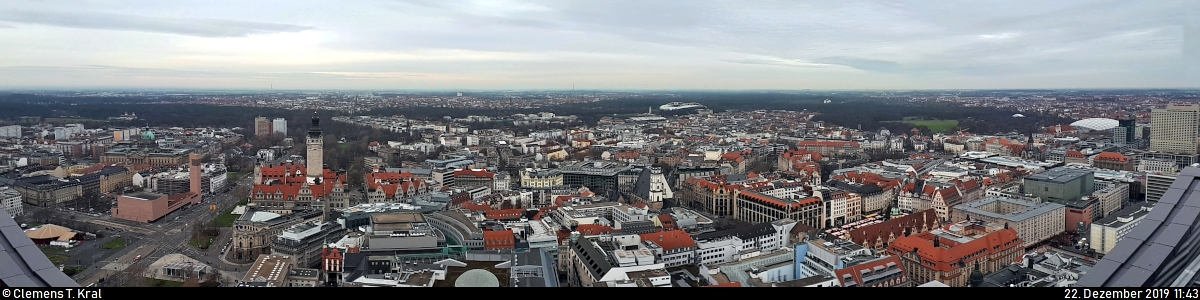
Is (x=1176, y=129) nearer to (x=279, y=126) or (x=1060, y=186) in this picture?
(x=1060, y=186)

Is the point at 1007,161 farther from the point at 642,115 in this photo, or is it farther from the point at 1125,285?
the point at 642,115

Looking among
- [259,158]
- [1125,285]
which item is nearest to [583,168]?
[259,158]

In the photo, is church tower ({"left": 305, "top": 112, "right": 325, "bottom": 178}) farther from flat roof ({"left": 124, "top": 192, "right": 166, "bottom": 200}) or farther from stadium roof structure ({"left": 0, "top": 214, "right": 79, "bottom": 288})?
stadium roof structure ({"left": 0, "top": 214, "right": 79, "bottom": 288})

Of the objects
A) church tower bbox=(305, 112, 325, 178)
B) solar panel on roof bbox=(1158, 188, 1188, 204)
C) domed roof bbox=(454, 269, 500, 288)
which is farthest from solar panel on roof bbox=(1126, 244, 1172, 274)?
church tower bbox=(305, 112, 325, 178)

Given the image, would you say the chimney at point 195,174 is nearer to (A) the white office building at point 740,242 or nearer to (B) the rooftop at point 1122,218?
(A) the white office building at point 740,242

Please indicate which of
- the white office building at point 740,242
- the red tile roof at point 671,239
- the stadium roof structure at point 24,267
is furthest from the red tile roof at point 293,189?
the stadium roof structure at point 24,267

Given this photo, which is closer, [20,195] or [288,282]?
[288,282]

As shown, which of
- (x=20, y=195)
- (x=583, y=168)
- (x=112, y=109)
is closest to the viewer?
(x=20, y=195)
